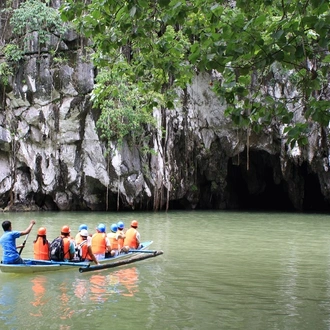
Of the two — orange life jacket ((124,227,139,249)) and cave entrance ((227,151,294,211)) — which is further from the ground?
cave entrance ((227,151,294,211))

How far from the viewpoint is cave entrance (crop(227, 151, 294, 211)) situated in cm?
2811

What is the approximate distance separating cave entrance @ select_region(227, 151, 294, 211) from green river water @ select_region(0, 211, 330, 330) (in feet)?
47.9

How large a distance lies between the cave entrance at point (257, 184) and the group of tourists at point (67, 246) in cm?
1765

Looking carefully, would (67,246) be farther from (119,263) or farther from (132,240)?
(132,240)

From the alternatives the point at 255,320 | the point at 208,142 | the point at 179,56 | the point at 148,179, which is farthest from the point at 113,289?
the point at 208,142

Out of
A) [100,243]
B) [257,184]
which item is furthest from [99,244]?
[257,184]

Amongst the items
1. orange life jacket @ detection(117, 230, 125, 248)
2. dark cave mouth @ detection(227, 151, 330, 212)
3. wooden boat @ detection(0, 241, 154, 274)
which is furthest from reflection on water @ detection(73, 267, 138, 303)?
dark cave mouth @ detection(227, 151, 330, 212)

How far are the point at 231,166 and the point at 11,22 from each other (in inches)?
580

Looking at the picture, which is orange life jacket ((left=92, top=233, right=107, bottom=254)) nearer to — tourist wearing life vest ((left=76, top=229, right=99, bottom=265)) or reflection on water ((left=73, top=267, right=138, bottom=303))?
tourist wearing life vest ((left=76, top=229, right=99, bottom=265))

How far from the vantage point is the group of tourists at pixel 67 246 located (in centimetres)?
881

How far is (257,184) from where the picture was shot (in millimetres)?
30906

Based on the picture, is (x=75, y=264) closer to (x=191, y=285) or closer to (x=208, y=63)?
(x=191, y=285)

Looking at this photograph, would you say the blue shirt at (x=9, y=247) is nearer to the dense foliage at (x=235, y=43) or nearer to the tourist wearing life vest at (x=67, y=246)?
the tourist wearing life vest at (x=67, y=246)

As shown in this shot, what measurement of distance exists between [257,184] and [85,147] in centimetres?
1219
